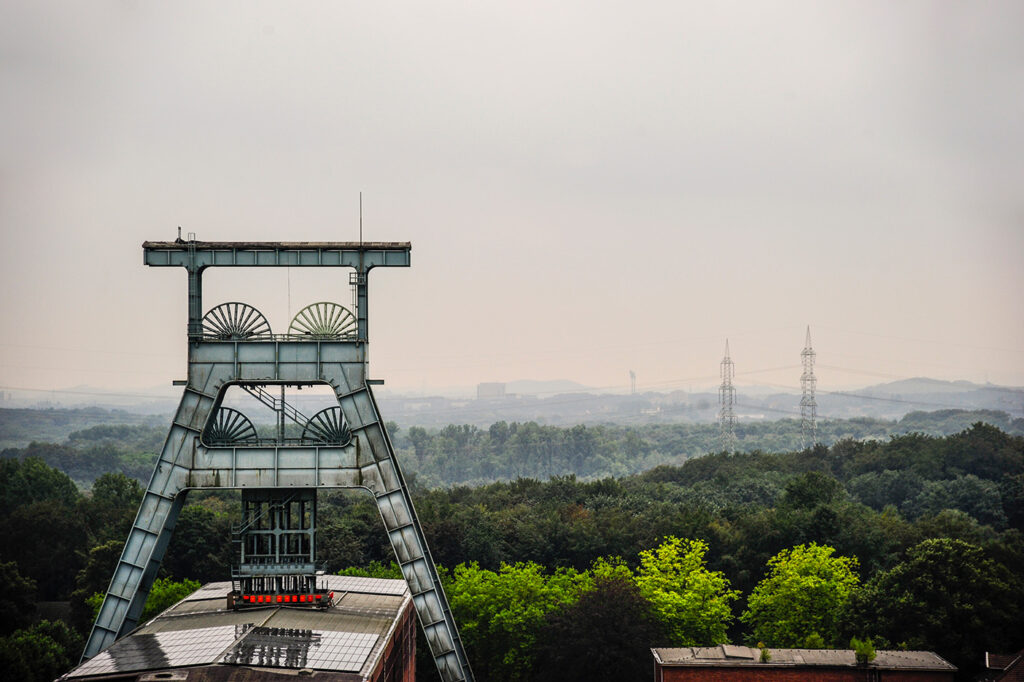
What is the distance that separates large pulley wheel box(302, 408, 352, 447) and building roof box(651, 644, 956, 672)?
14.8 meters

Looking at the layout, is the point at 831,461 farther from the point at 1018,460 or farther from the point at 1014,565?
the point at 1014,565

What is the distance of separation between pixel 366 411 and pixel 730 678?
16799 mm

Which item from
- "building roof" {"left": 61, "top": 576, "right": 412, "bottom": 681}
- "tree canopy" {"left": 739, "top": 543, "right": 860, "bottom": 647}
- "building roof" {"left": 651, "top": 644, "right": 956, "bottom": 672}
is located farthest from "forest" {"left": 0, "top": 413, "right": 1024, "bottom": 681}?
"building roof" {"left": 61, "top": 576, "right": 412, "bottom": 681}

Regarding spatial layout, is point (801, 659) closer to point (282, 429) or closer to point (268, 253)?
point (282, 429)

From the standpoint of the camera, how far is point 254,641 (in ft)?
96.9

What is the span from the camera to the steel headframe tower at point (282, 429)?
31.5 m

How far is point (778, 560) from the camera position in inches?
2249

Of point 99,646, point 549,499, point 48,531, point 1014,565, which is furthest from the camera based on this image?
point 549,499

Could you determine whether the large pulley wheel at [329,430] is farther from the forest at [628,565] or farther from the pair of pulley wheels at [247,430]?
the forest at [628,565]

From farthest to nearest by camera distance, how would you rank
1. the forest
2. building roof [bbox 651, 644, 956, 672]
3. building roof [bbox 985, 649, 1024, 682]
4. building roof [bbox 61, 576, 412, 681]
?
1. the forest
2. building roof [bbox 651, 644, 956, 672]
3. building roof [bbox 985, 649, 1024, 682]
4. building roof [bbox 61, 576, 412, 681]

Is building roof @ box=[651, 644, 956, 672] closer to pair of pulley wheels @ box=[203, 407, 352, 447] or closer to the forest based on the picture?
the forest

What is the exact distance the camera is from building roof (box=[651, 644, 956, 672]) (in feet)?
124

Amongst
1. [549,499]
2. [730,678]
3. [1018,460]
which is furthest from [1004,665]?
[1018,460]

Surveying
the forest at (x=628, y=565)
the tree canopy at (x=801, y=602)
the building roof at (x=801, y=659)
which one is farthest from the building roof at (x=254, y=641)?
the tree canopy at (x=801, y=602)
